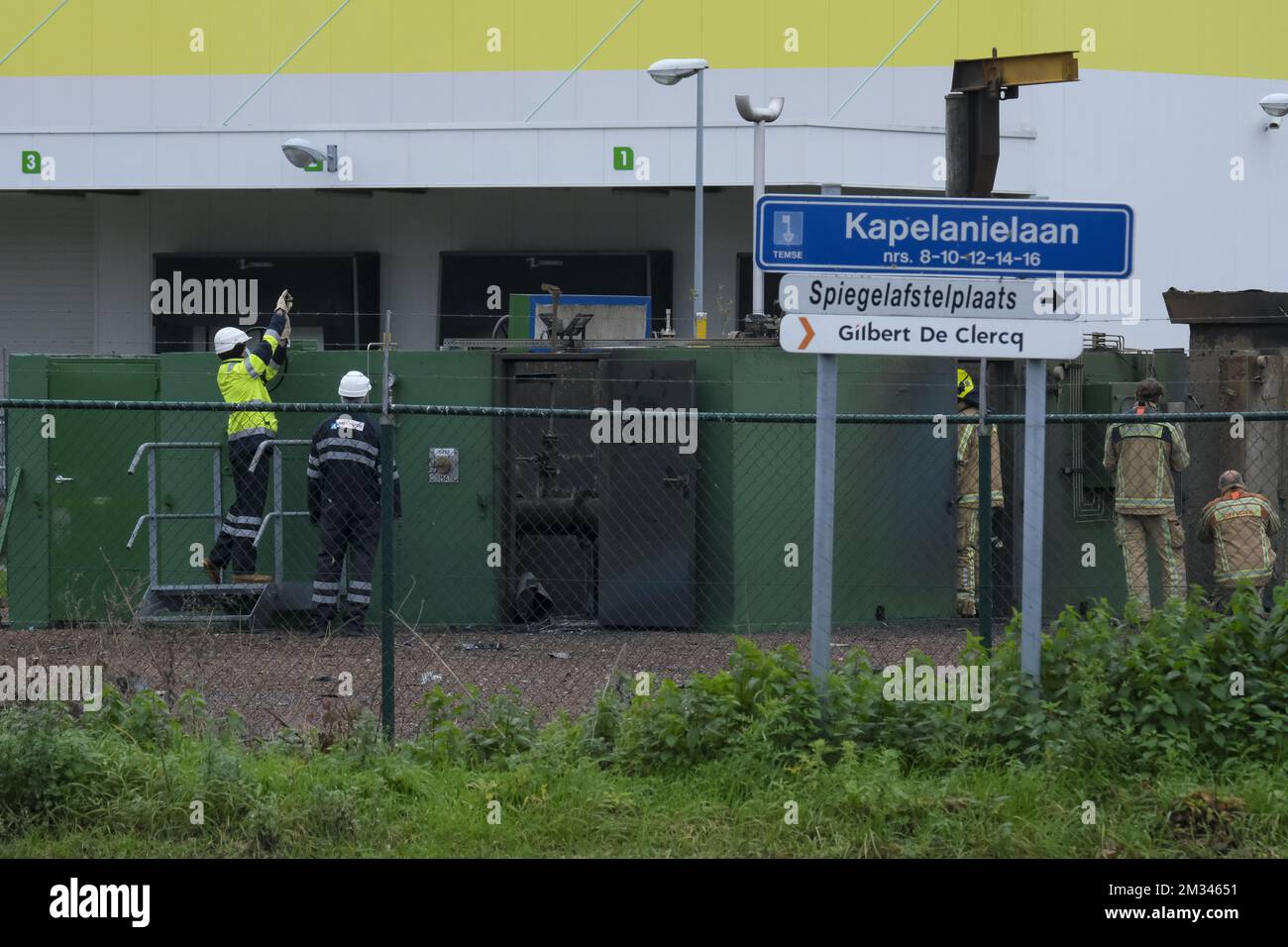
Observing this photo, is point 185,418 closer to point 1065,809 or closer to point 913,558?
point 913,558

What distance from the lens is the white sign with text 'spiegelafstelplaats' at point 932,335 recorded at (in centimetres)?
650

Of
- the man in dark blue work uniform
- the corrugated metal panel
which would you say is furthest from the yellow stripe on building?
the man in dark blue work uniform

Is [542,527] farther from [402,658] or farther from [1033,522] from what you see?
[1033,522]

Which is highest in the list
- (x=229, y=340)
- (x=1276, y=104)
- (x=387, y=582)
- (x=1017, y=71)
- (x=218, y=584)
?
(x=1276, y=104)

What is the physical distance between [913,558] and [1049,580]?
108cm

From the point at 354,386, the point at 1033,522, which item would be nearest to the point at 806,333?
the point at 1033,522

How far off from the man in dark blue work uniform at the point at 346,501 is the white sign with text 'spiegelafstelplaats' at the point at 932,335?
15.7ft

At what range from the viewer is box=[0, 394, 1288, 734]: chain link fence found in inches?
418

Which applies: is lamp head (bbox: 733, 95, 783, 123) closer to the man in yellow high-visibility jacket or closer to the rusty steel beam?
the man in yellow high-visibility jacket

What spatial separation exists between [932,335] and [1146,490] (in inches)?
198

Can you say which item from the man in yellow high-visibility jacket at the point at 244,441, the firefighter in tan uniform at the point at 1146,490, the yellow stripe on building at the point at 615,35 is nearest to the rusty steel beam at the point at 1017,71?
the firefighter in tan uniform at the point at 1146,490

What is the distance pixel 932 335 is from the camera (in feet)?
21.4

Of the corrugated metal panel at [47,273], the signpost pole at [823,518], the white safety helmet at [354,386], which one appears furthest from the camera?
the corrugated metal panel at [47,273]

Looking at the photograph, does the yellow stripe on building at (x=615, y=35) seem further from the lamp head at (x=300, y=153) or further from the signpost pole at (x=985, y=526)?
the signpost pole at (x=985, y=526)
